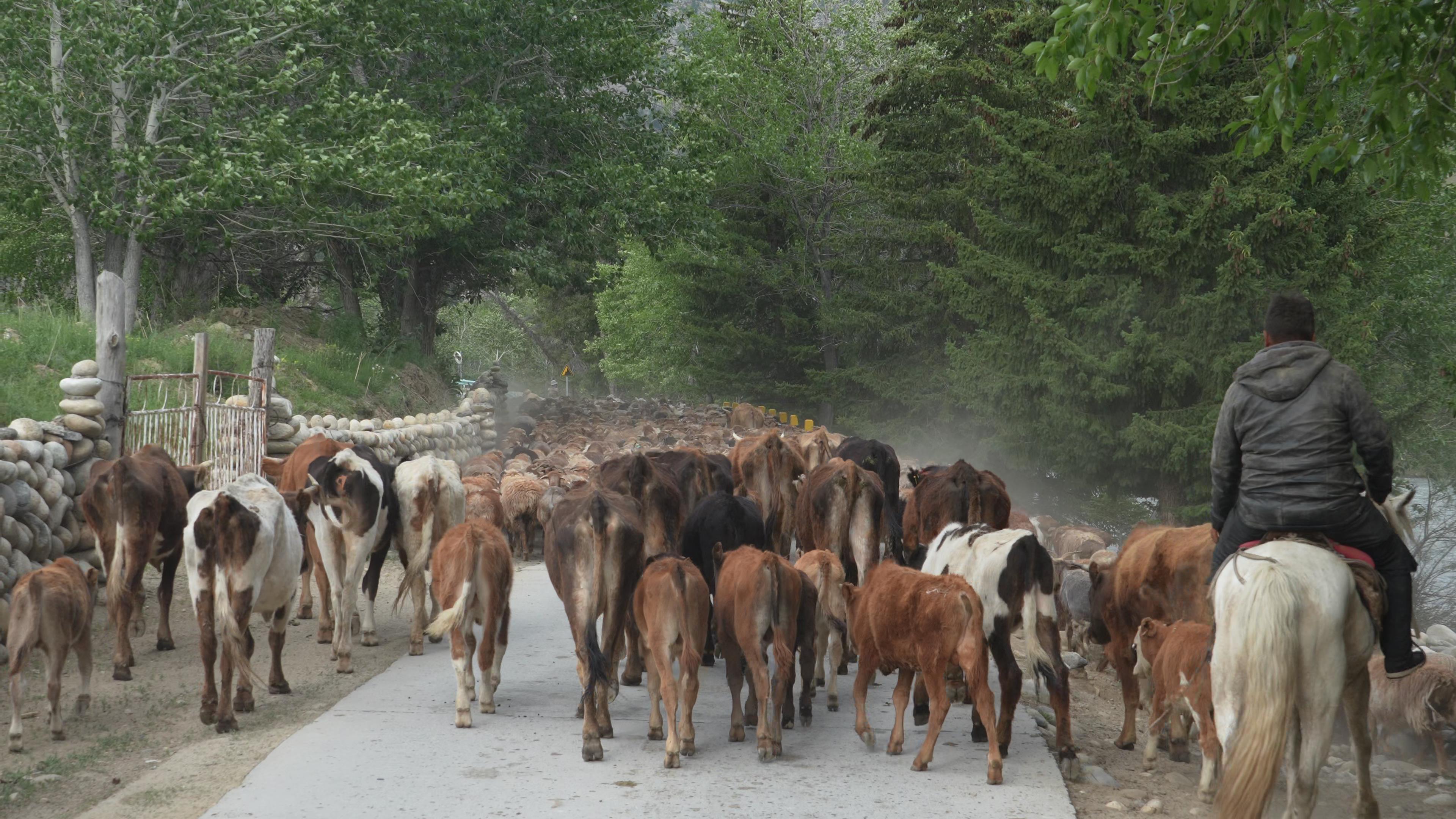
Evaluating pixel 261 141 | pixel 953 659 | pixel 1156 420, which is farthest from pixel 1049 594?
pixel 261 141

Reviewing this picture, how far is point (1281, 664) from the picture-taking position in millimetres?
5840

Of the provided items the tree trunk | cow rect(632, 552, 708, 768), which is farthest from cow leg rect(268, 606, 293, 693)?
the tree trunk

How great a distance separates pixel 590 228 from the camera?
107 ft

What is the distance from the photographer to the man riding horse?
617 centimetres

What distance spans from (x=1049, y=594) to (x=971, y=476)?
3.43 meters

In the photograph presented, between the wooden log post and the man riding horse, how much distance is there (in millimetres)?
10829

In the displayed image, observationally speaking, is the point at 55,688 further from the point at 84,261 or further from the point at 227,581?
the point at 84,261

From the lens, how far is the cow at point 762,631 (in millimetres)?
7574

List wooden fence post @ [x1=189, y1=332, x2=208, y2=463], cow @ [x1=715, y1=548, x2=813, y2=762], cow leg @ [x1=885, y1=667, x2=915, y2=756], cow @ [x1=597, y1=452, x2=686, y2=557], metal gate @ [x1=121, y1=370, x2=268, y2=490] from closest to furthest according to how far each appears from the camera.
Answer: cow @ [x1=715, y1=548, x2=813, y2=762], cow leg @ [x1=885, y1=667, x2=915, y2=756], cow @ [x1=597, y1=452, x2=686, y2=557], metal gate @ [x1=121, y1=370, x2=268, y2=490], wooden fence post @ [x1=189, y1=332, x2=208, y2=463]

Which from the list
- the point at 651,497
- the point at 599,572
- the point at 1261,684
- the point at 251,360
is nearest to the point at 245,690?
the point at 599,572

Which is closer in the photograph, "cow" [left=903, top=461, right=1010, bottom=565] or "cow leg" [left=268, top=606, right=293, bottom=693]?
"cow leg" [left=268, top=606, right=293, bottom=693]

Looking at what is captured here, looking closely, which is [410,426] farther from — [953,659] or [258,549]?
[953,659]

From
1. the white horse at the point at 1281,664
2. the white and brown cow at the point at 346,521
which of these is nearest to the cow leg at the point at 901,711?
the white horse at the point at 1281,664

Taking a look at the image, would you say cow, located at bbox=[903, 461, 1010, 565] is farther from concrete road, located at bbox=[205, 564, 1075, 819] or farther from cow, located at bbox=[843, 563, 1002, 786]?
cow, located at bbox=[843, 563, 1002, 786]
